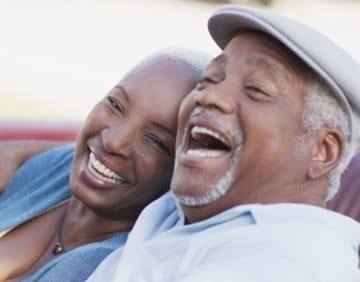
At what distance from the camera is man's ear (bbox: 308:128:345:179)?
6.86 feet

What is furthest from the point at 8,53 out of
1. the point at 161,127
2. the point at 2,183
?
the point at 161,127

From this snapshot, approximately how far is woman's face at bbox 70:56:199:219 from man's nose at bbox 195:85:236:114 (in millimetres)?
277

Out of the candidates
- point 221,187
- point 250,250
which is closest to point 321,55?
point 221,187

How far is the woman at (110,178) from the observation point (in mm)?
2340

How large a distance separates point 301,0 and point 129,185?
942cm

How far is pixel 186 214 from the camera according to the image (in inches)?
84.3

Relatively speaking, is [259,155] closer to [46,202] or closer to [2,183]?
[46,202]

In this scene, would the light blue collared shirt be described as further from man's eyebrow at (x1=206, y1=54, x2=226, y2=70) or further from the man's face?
man's eyebrow at (x1=206, y1=54, x2=226, y2=70)

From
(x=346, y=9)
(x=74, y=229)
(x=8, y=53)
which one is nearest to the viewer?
(x=74, y=229)

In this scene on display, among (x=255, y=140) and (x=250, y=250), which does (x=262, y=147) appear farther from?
(x=250, y=250)

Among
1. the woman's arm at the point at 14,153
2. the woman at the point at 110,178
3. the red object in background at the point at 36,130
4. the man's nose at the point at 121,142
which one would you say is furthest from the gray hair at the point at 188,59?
the red object in background at the point at 36,130

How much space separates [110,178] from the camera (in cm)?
238

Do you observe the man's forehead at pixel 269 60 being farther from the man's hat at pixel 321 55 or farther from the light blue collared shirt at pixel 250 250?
the light blue collared shirt at pixel 250 250

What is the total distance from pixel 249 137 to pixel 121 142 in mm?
409
